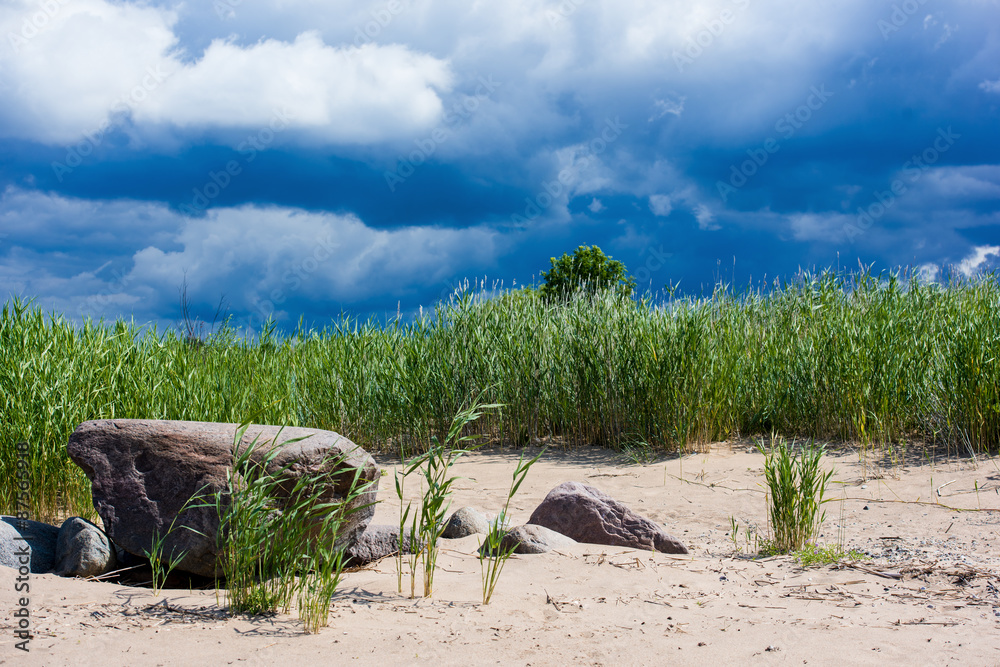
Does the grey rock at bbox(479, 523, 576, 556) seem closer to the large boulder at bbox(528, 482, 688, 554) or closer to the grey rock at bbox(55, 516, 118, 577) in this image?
the large boulder at bbox(528, 482, 688, 554)

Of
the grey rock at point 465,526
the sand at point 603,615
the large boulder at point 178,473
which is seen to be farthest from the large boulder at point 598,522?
the large boulder at point 178,473

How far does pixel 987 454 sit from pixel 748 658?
6027 millimetres

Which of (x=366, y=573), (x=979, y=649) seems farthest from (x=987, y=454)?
(x=366, y=573)

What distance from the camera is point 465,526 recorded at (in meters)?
4.91

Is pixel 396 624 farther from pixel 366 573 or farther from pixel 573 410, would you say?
pixel 573 410

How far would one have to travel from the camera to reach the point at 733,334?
9227mm

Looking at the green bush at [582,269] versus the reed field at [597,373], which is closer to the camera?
the reed field at [597,373]

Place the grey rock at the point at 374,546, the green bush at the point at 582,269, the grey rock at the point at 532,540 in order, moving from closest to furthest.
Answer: the grey rock at the point at 374,546, the grey rock at the point at 532,540, the green bush at the point at 582,269

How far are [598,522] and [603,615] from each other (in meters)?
1.43

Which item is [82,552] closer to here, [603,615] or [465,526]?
[465,526]

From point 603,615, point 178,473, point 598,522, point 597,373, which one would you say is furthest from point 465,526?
point 597,373

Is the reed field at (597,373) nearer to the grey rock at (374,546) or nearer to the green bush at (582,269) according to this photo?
the grey rock at (374,546)

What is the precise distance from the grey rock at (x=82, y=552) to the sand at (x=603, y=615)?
0.85 ft

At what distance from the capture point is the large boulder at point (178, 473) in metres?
3.82
